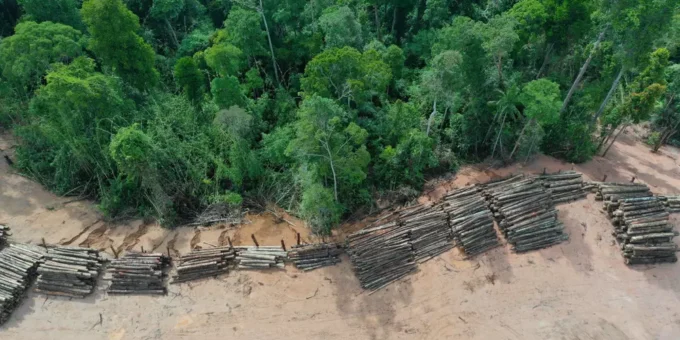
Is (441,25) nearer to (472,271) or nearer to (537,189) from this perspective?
(537,189)

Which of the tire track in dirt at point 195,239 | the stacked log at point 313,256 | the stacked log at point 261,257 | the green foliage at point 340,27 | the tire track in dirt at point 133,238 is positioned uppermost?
the green foliage at point 340,27

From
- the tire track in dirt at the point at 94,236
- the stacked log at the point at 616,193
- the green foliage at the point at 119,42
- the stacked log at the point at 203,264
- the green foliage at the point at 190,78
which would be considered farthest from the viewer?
the green foliage at the point at 190,78

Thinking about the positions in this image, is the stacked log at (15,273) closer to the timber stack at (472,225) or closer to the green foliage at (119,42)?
the green foliage at (119,42)

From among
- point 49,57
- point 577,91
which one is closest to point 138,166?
point 49,57

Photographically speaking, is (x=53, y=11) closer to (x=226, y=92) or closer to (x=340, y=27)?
(x=226, y=92)

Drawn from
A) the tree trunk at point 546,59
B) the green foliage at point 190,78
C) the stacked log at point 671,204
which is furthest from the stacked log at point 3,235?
the stacked log at point 671,204

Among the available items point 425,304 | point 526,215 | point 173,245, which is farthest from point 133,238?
point 526,215
